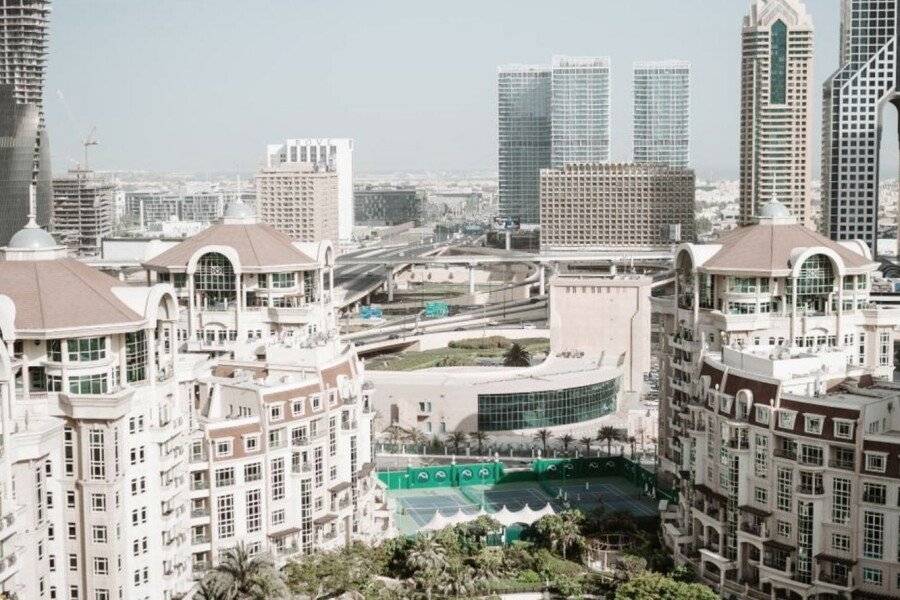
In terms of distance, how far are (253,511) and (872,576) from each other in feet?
58.3

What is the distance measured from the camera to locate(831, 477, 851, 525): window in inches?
1429

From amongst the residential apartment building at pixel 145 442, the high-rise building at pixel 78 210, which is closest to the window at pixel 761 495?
the residential apartment building at pixel 145 442

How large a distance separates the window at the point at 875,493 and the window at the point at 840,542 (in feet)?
4.19

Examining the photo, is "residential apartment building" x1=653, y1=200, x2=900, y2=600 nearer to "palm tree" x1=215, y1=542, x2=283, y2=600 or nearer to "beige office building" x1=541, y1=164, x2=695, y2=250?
"palm tree" x1=215, y1=542, x2=283, y2=600

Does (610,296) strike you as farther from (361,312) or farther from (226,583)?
(361,312)

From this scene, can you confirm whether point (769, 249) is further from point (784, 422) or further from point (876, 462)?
point (876, 462)

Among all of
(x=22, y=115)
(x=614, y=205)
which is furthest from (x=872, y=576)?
(x=614, y=205)

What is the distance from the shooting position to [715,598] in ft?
124

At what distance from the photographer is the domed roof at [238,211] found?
174 ft

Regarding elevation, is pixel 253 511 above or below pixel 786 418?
below

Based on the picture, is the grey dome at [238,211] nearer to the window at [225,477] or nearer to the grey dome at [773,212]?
the window at [225,477]

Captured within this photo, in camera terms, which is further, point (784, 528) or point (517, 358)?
point (517, 358)

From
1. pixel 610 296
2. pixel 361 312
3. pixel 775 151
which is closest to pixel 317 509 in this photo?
pixel 610 296

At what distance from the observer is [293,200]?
182750 millimetres
